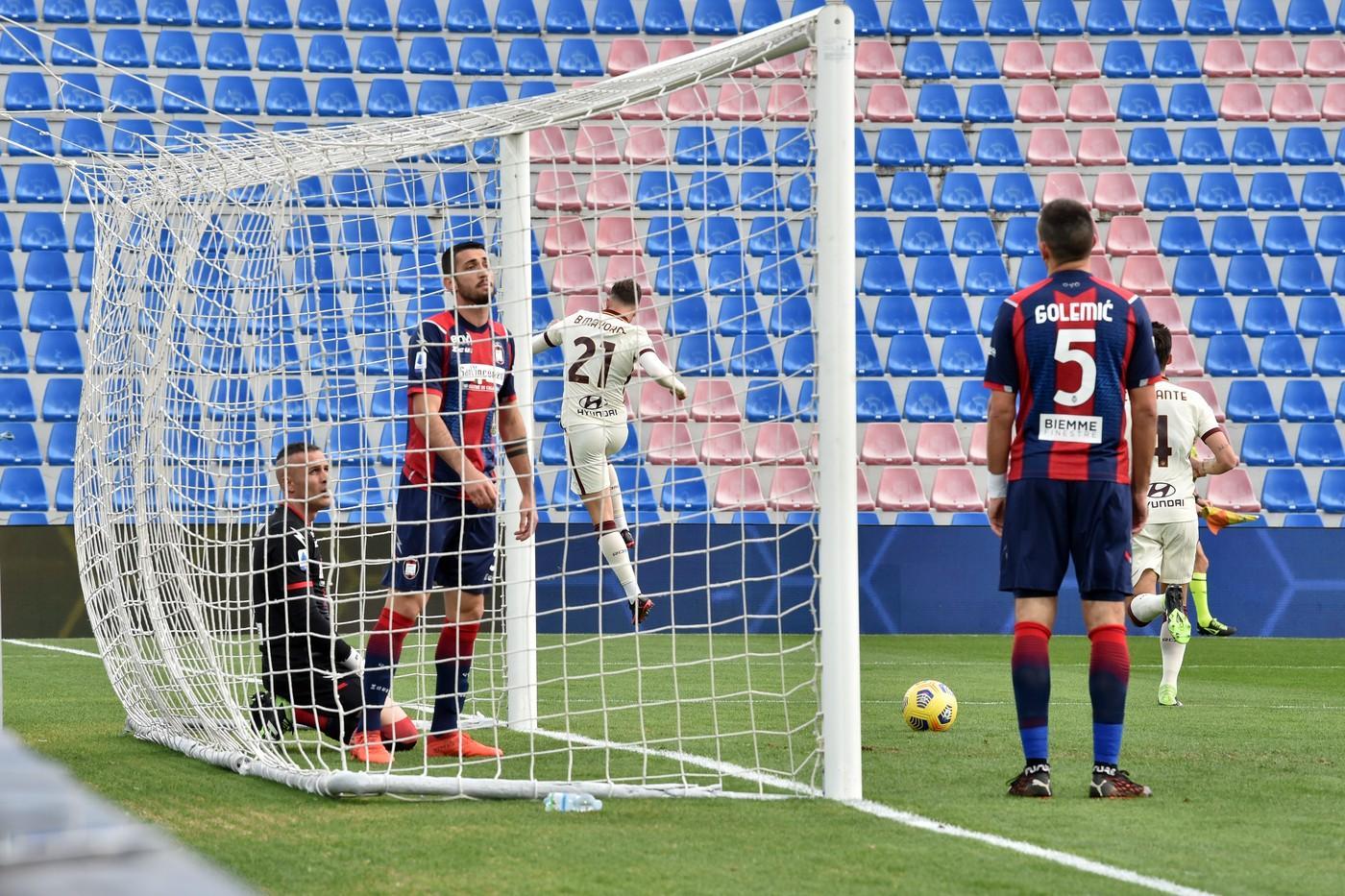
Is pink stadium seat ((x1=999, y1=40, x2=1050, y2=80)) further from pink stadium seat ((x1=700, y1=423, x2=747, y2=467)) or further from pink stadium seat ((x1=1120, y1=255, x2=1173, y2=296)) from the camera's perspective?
pink stadium seat ((x1=700, y1=423, x2=747, y2=467))

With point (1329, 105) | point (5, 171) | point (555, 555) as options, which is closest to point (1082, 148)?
point (1329, 105)

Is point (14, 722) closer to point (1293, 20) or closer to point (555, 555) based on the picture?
point (555, 555)

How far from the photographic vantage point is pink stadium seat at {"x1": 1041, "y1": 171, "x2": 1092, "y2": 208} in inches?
682

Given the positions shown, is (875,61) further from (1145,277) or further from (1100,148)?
(1145,277)

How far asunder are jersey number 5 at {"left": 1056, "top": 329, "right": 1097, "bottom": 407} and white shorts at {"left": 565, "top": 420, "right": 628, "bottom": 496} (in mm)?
4306

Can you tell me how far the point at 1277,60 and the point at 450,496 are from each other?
49.7 ft

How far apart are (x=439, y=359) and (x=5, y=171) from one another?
42.3 feet

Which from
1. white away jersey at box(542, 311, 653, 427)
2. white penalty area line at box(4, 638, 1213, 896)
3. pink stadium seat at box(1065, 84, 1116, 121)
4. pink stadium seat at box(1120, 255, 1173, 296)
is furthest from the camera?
pink stadium seat at box(1065, 84, 1116, 121)

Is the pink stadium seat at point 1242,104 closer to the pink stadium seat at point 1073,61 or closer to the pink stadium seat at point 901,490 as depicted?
the pink stadium seat at point 1073,61

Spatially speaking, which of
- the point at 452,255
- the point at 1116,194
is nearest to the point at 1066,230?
the point at 452,255

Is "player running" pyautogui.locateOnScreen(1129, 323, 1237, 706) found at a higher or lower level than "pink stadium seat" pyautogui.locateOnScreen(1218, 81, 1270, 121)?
lower

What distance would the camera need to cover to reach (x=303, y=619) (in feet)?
20.0

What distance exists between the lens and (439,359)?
18.4ft

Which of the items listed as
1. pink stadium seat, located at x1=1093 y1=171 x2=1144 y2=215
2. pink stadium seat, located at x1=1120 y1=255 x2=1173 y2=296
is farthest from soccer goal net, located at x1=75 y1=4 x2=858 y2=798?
pink stadium seat, located at x1=1093 y1=171 x2=1144 y2=215
